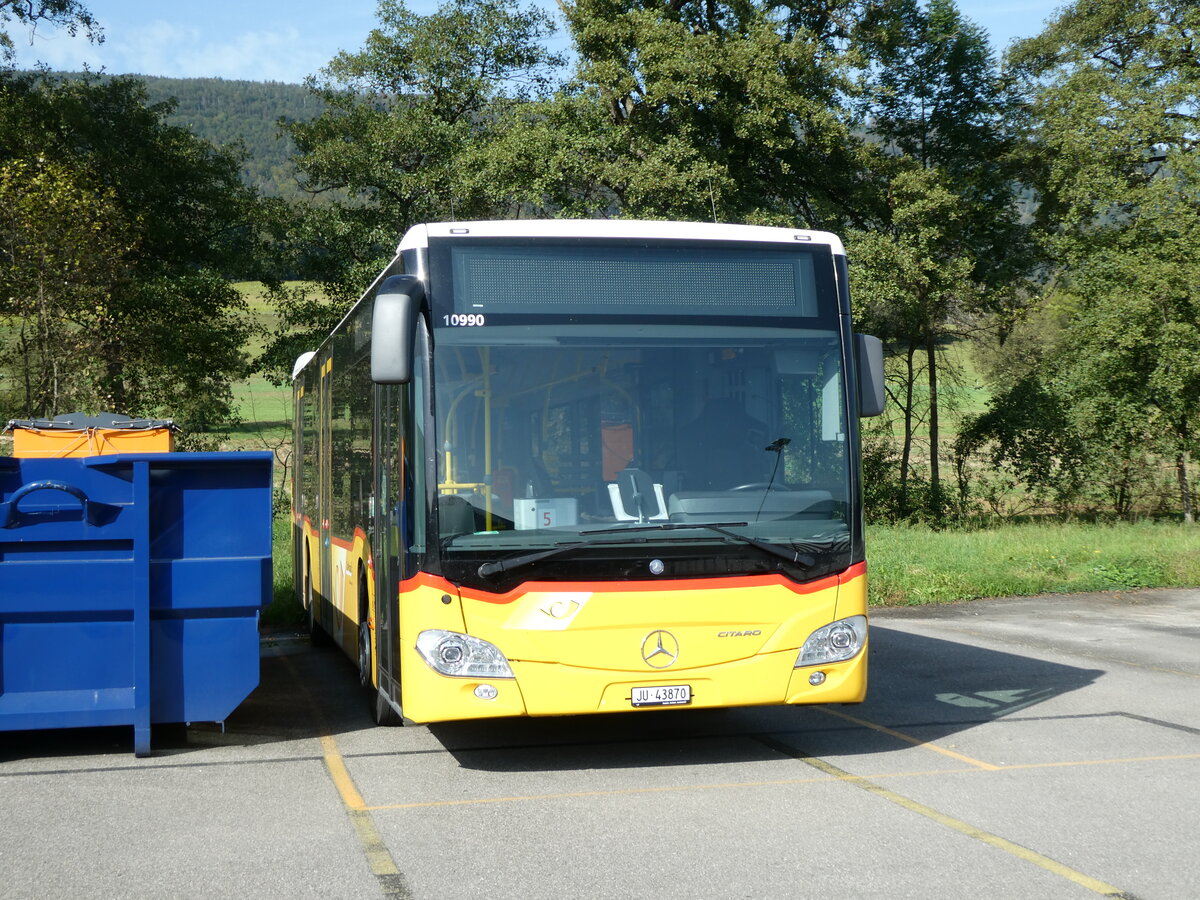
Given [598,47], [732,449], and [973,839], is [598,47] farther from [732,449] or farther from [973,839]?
[973,839]

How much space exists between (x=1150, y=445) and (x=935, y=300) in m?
6.41

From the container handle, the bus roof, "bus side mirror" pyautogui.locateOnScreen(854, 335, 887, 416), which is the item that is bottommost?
the container handle

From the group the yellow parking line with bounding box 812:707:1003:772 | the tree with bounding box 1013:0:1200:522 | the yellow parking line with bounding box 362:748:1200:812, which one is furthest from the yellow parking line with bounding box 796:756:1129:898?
the tree with bounding box 1013:0:1200:522

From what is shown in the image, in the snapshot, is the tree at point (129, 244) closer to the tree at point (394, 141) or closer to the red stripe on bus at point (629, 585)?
the tree at point (394, 141)

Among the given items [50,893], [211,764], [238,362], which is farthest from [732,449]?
[238,362]

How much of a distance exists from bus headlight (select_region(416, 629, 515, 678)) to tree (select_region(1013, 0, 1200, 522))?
2550cm

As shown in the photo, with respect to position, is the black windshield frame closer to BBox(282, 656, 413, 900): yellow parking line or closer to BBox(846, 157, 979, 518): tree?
BBox(282, 656, 413, 900): yellow parking line

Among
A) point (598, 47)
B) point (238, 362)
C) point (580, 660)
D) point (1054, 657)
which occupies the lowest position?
point (1054, 657)

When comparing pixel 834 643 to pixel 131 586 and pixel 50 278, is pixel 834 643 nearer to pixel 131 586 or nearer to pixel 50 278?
pixel 131 586

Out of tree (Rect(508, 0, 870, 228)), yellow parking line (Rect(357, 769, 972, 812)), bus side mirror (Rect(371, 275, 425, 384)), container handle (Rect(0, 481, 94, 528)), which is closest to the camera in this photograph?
yellow parking line (Rect(357, 769, 972, 812))

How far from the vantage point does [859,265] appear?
2772 centimetres

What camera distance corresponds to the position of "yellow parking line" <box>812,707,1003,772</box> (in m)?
7.26

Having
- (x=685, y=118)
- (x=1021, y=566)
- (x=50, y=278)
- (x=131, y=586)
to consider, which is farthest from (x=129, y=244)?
(x=131, y=586)

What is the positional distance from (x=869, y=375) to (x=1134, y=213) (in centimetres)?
2605
